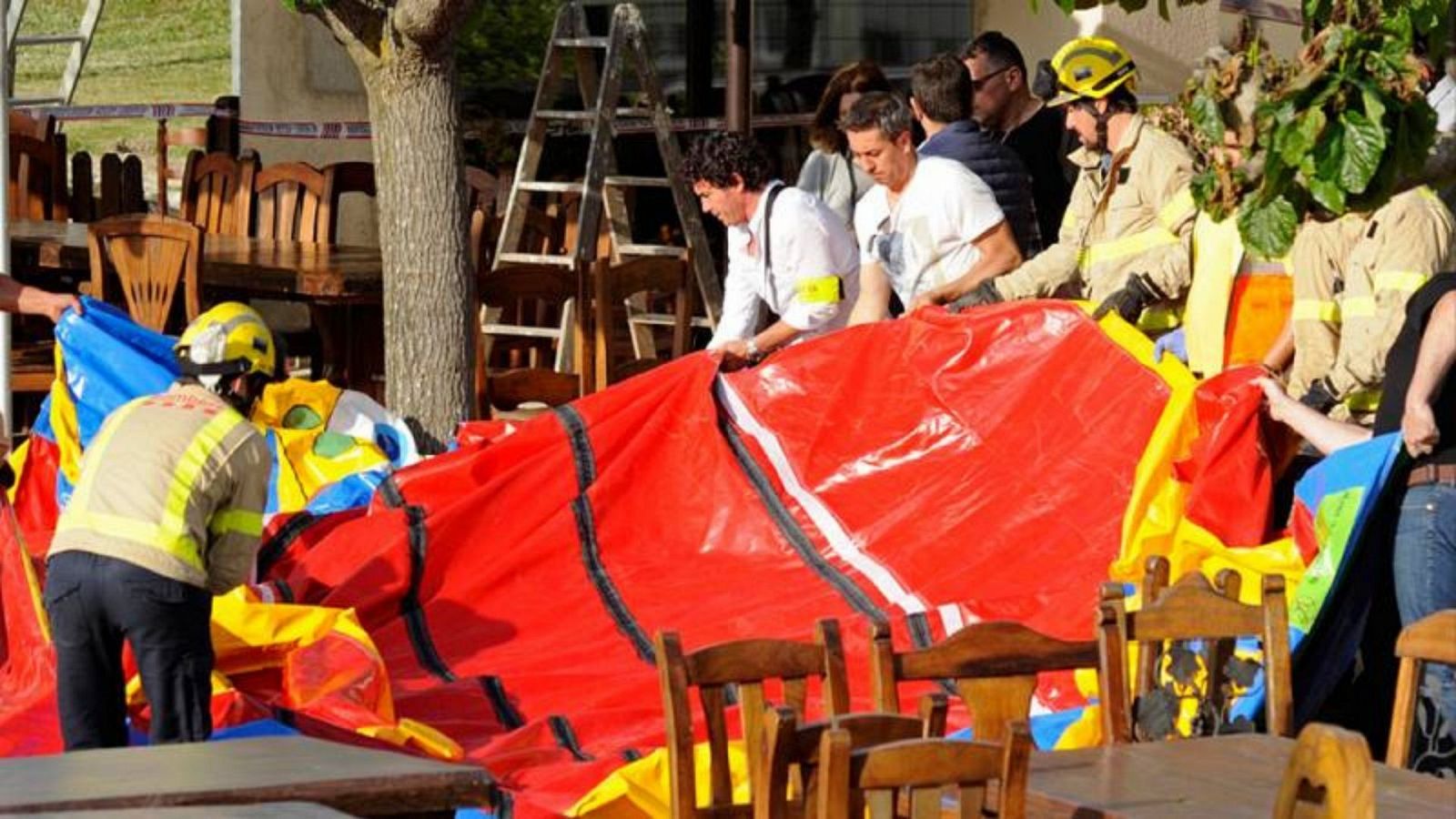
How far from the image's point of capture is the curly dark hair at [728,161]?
8.64m

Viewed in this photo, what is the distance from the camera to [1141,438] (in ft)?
24.4

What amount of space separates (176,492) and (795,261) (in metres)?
3.03

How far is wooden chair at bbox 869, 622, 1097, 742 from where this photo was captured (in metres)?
5.23

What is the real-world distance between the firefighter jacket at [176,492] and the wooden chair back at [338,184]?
6.46 m

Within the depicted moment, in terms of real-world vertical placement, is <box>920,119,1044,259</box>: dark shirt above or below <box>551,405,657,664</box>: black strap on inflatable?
above

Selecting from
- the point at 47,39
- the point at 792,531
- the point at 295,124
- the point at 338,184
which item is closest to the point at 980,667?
the point at 792,531

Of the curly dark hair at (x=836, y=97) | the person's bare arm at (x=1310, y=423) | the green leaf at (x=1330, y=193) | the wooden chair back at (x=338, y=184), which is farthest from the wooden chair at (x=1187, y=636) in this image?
the wooden chair back at (x=338, y=184)

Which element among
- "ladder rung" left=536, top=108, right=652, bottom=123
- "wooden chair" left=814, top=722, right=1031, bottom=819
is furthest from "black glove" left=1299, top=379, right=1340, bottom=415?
"ladder rung" left=536, top=108, right=652, bottom=123

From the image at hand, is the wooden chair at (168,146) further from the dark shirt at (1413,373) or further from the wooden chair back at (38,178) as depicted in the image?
the dark shirt at (1413,373)

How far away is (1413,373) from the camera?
Answer: 6.07 meters

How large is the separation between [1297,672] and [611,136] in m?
6.65

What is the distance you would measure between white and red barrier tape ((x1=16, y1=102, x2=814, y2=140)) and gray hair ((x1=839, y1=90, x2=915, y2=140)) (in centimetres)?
473

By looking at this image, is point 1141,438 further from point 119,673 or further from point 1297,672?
point 119,673

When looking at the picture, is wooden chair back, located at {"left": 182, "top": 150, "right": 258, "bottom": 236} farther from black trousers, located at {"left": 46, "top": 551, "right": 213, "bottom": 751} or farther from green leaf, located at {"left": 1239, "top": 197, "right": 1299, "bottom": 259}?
green leaf, located at {"left": 1239, "top": 197, "right": 1299, "bottom": 259}
